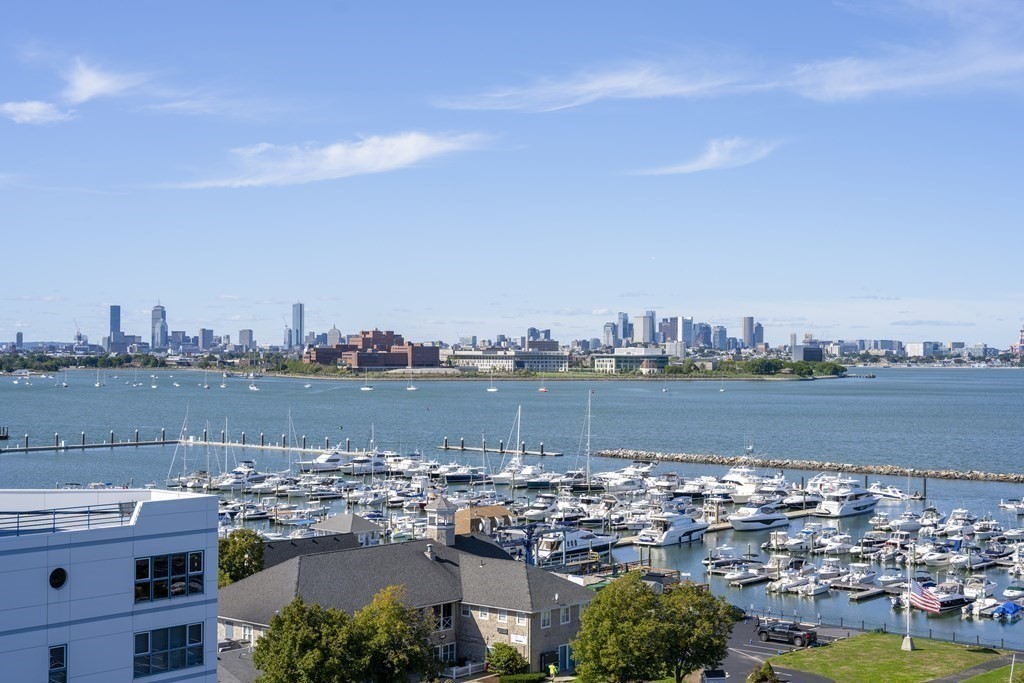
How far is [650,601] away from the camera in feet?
92.6

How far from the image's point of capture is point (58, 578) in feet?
50.4

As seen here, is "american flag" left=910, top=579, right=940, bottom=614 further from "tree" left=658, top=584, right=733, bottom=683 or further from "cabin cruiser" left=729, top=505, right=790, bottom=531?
"cabin cruiser" left=729, top=505, right=790, bottom=531

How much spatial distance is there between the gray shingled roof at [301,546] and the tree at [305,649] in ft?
31.8

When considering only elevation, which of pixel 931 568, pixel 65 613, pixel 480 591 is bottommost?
pixel 931 568

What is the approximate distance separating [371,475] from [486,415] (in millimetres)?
64698

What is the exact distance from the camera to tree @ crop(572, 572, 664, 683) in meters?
27.4

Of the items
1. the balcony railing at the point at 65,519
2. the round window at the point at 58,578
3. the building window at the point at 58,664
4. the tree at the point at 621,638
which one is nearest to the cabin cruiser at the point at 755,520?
the tree at the point at 621,638

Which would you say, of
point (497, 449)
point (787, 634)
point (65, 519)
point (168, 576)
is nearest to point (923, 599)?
point (787, 634)

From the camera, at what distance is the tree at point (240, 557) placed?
1339 inches

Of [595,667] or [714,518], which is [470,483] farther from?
[595,667]

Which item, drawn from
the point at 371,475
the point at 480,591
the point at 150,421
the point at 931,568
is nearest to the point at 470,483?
the point at 371,475

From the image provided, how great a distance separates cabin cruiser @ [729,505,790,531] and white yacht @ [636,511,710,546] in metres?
1.72

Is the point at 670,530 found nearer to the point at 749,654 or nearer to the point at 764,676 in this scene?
the point at 749,654

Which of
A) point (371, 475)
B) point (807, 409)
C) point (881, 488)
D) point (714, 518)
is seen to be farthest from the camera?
point (807, 409)
